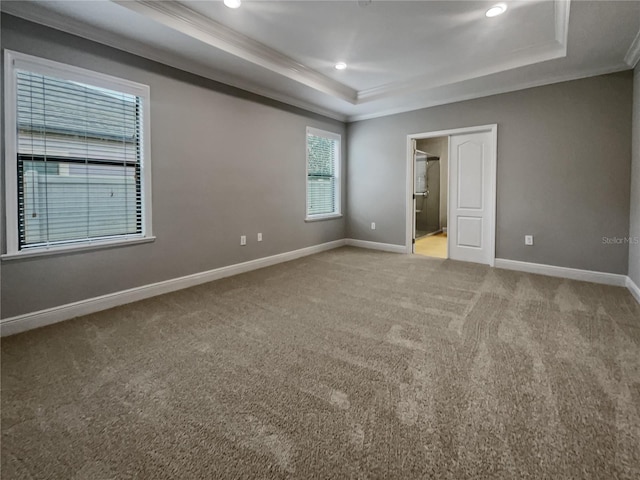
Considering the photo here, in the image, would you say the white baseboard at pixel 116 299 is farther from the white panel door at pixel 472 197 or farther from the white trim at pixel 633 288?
the white trim at pixel 633 288

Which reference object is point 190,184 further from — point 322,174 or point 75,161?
point 322,174

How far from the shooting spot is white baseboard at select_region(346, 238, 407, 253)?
5.54m

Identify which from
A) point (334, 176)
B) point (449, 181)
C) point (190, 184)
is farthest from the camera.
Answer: point (334, 176)

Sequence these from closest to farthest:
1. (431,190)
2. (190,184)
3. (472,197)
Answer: (190,184)
(472,197)
(431,190)

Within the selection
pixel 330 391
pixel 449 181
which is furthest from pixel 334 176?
pixel 330 391

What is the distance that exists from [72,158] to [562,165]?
17.6ft

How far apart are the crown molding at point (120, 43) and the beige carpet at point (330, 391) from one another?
247cm

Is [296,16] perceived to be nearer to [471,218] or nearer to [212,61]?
[212,61]

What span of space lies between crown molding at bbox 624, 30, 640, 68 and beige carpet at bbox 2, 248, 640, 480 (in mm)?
2444

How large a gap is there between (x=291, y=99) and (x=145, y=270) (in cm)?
314

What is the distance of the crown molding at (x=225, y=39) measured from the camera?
8.45 ft

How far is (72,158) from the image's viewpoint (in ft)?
8.91

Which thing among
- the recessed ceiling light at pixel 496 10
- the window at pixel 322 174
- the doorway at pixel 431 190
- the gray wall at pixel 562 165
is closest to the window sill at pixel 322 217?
the window at pixel 322 174

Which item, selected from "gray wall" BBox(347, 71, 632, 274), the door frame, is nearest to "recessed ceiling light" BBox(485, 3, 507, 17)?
"gray wall" BBox(347, 71, 632, 274)
